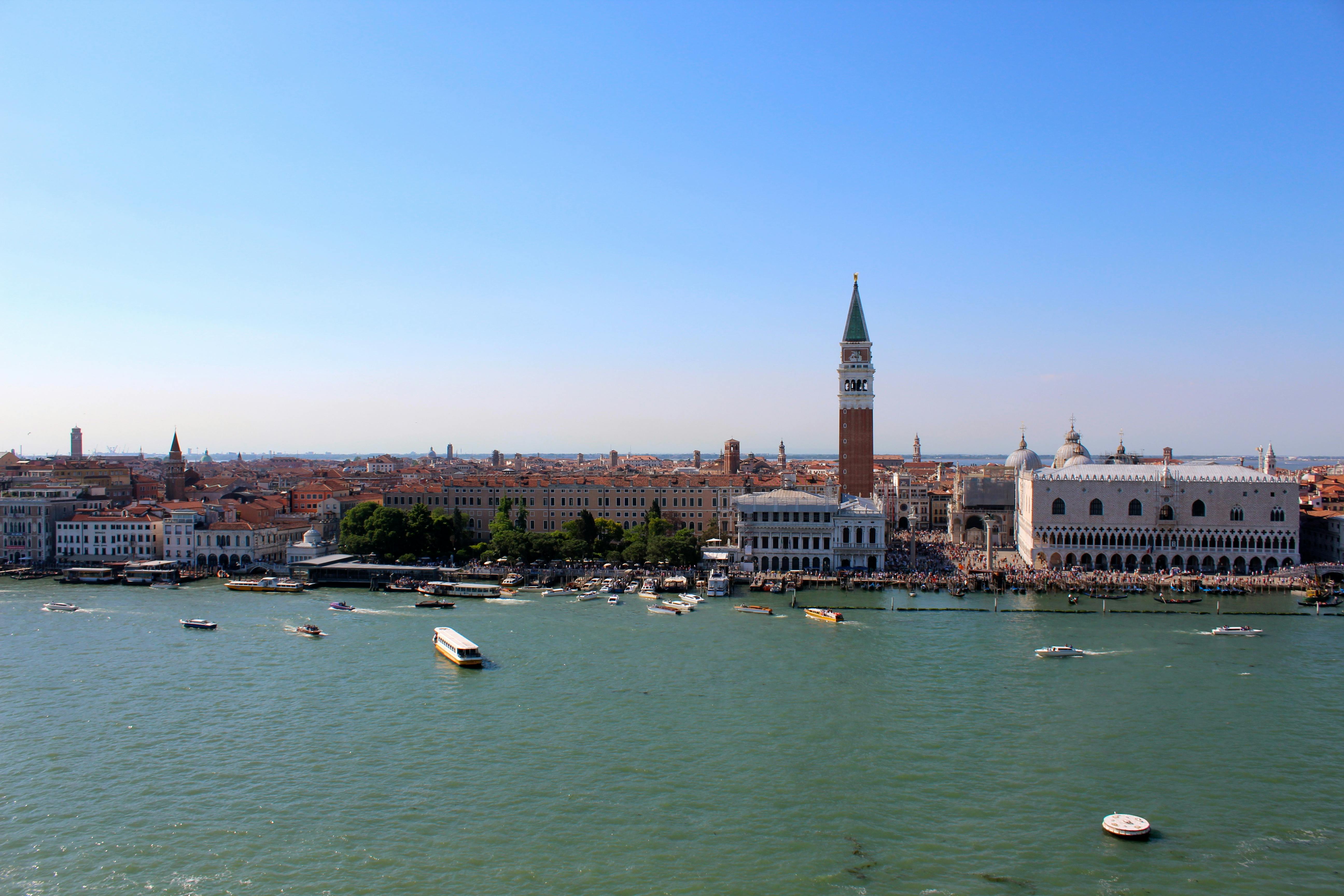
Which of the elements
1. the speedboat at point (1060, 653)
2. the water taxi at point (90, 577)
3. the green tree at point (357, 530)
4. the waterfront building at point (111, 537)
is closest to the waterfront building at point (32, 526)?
the waterfront building at point (111, 537)

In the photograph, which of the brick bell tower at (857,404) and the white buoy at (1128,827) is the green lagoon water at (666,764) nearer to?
the white buoy at (1128,827)

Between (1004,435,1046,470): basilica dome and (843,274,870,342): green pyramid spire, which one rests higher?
(843,274,870,342): green pyramid spire

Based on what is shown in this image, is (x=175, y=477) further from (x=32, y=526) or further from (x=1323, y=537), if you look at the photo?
(x=1323, y=537)

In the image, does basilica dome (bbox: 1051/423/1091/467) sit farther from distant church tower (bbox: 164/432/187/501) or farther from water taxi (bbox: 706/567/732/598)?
distant church tower (bbox: 164/432/187/501)

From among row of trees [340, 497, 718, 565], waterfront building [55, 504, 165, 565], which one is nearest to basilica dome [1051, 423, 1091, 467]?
row of trees [340, 497, 718, 565]

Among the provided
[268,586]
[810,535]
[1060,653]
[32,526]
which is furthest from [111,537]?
[1060,653]

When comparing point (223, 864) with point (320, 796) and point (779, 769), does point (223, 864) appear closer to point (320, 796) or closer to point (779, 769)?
point (320, 796)
